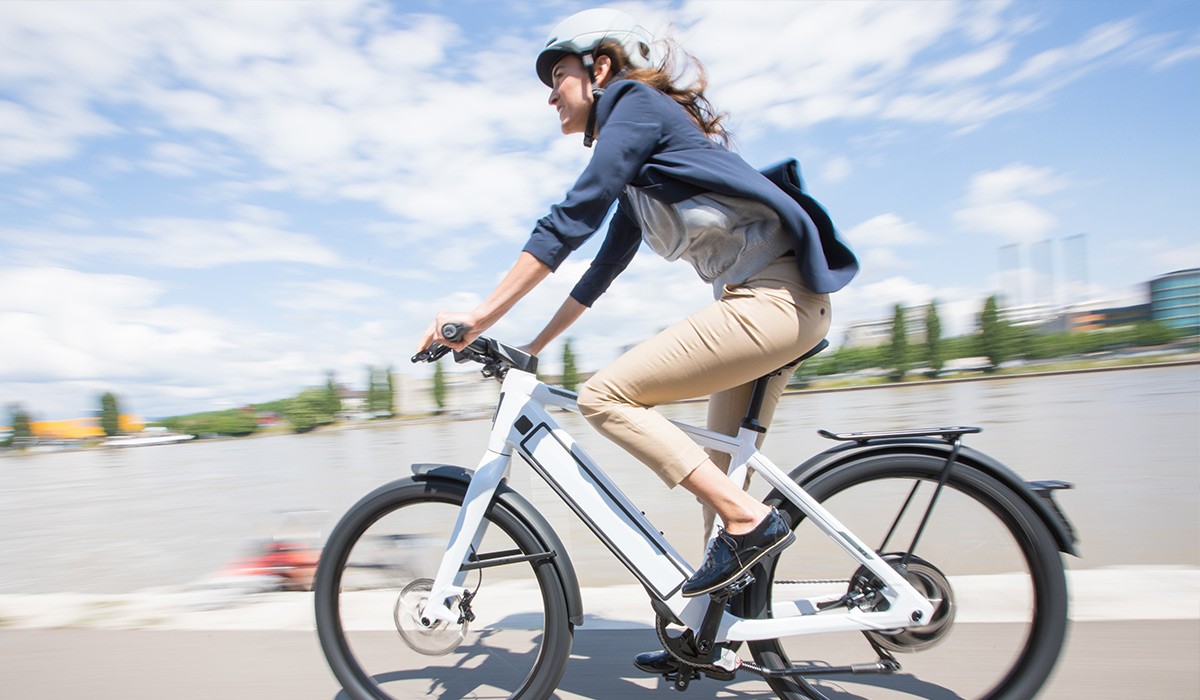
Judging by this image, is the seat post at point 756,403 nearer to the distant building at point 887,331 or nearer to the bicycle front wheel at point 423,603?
the bicycle front wheel at point 423,603

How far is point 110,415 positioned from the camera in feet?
123

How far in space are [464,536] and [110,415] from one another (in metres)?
44.0

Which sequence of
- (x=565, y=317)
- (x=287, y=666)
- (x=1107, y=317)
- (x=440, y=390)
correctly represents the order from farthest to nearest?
(x=1107, y=317)
(x=440, y=390)
(x=287, y=666)
(x=565, y=317)

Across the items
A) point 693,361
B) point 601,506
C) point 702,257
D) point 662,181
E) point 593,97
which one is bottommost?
point 601,506

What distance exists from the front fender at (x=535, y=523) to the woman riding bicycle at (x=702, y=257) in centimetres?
36

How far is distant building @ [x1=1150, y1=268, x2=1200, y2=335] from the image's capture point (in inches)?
2516

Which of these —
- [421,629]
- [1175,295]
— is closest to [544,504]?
[421,629]

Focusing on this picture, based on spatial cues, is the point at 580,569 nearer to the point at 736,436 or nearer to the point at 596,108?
the point at 736,436

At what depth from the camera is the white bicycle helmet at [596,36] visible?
1961 mm

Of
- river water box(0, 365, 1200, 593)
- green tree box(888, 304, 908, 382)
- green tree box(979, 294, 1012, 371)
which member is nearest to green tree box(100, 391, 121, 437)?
river water box(0, 365, 1200, 593)

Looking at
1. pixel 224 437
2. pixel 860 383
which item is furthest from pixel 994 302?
pixel 224 437

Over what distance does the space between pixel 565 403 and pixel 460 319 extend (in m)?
0.42

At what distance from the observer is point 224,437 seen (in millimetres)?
36031

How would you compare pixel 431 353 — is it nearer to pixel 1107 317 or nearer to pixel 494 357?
pixel 494 357
